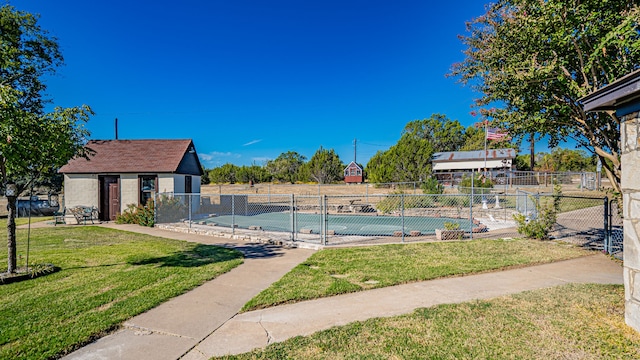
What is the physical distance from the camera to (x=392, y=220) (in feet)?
49.0

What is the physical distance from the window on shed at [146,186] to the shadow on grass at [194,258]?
8858 mm

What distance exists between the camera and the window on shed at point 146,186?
15.5 metres

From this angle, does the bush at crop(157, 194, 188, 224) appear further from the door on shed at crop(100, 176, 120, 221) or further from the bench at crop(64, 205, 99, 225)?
the bench at crop(64, 205, 99, 225)

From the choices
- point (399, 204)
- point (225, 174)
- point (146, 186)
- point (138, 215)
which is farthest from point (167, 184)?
point (225, 174)

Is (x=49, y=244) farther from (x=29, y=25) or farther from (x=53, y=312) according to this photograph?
(x=29, y=25)

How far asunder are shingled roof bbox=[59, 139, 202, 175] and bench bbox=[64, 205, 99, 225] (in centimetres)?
186

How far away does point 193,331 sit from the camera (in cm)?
365

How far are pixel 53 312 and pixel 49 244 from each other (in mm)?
6648

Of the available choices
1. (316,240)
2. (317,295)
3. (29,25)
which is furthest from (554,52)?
(29,25)

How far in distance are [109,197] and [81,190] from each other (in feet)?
4.67

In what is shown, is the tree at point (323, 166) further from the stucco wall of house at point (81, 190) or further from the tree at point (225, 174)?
the stucco wall of house at point (81, 190)

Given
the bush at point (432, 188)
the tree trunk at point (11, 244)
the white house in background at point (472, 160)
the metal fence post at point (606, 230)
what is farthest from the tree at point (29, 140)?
the white house in background at point (472, 160)

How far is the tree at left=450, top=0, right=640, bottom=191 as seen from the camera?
5.35 metres

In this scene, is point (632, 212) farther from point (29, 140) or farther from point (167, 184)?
point (167, 184)
